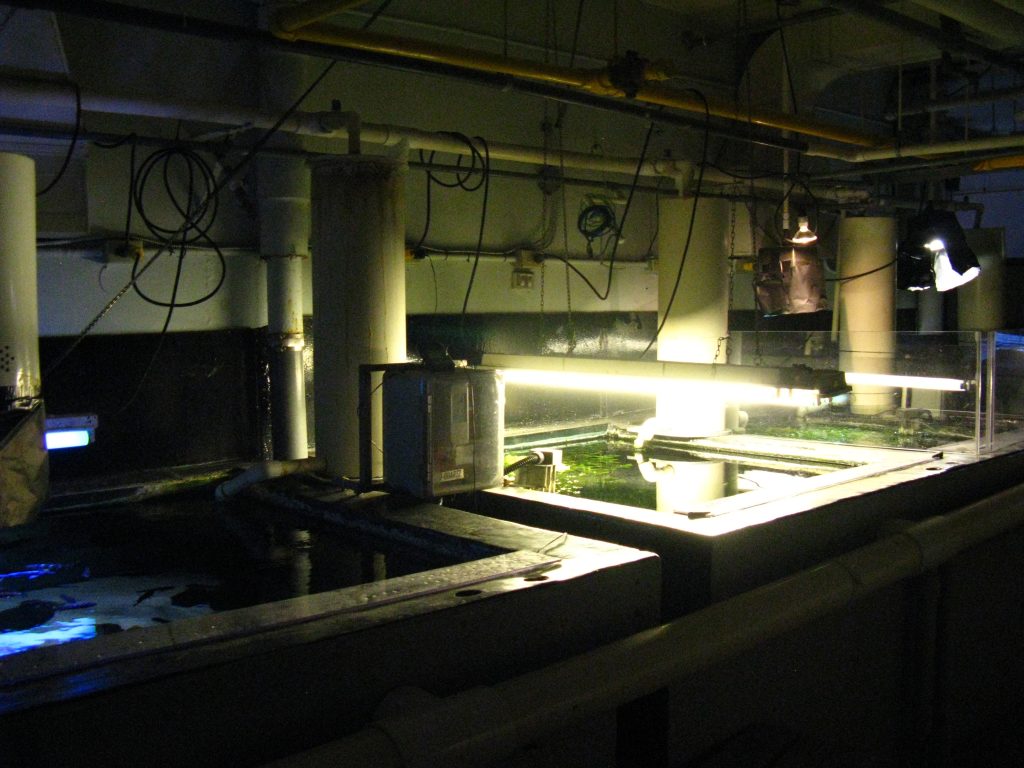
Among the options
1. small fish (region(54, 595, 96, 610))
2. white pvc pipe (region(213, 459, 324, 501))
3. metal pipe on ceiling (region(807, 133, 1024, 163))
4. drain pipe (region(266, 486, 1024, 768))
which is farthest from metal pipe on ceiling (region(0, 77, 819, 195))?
drain pipe (region(266, 486, 1024, 768))

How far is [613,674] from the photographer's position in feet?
6.88

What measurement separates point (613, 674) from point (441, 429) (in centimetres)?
115

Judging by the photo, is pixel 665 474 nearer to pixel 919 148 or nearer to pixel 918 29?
pixel 918 29

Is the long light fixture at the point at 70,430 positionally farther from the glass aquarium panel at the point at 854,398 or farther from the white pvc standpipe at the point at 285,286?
the glass aquarium panel at the point at 854,398

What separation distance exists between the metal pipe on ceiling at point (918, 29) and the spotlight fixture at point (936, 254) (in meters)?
1.40

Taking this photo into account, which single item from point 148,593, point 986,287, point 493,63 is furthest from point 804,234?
point 986,287

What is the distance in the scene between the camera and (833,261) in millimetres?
8516

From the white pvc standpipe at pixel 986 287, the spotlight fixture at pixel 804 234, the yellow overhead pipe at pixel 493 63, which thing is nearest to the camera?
the yellow overhead pipe at pixel 493 63

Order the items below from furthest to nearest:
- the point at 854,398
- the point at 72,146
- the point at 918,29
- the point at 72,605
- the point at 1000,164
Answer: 1. the point at 1000,164
2. the point at 854,398
3. the point at 918,29
4. the point at 72,146
5. the point at 72,605

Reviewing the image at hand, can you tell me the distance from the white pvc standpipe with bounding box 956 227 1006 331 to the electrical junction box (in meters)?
7.01

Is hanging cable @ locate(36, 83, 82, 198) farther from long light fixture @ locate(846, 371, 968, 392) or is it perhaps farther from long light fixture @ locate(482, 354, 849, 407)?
long light fixture @ locate(846, 371, 968, 392)

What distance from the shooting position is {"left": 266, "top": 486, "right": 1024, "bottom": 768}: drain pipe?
1.71m

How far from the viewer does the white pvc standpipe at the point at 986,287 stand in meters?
8.63

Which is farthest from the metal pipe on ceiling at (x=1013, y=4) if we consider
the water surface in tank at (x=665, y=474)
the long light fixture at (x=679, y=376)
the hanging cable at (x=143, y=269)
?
the hanging cable at (x=143, y=269)
